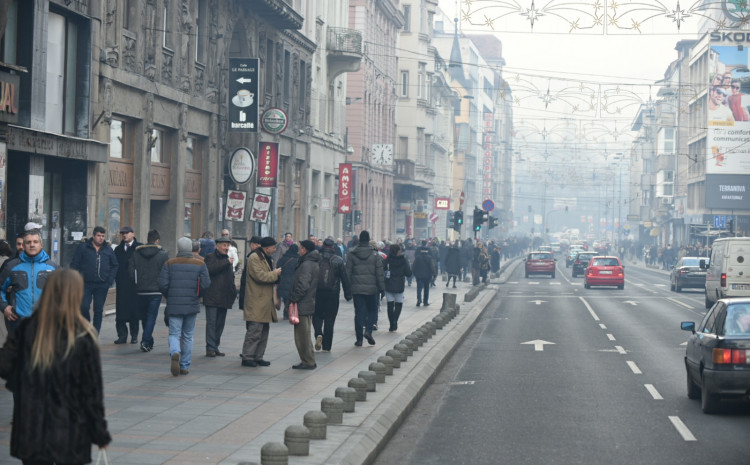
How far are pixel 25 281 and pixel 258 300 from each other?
442cm

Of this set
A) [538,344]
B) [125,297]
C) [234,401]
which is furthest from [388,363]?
[538,344]

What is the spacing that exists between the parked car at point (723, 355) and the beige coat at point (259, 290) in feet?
18.0

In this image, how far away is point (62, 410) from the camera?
609cm

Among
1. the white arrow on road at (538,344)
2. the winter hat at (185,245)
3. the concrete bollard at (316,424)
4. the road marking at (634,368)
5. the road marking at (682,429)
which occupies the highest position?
the winter hat at (185,245)

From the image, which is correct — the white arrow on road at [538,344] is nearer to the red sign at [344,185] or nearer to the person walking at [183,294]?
the person walking at [183,294]

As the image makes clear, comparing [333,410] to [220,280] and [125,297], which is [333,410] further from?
[125,297]

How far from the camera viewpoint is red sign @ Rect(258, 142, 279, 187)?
35.8 metres

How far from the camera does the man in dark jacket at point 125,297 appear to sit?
17781 mm

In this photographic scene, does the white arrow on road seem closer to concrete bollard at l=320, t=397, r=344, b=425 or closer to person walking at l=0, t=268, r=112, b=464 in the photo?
concrete bollard at l=320, t=397, r=344, b=425

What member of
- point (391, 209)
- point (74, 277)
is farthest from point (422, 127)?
point (74, 277)

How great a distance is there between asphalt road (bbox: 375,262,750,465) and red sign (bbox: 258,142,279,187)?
12.1 metres

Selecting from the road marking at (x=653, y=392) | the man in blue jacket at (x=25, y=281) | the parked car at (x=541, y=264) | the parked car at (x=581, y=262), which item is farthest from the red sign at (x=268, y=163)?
the parked car at (x=581, y=262)

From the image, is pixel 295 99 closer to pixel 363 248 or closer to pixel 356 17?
pixel 356 17

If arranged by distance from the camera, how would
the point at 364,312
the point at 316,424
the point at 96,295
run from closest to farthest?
1. the point at 316,424
2. the point at 96,295
3. the point at 364,312
